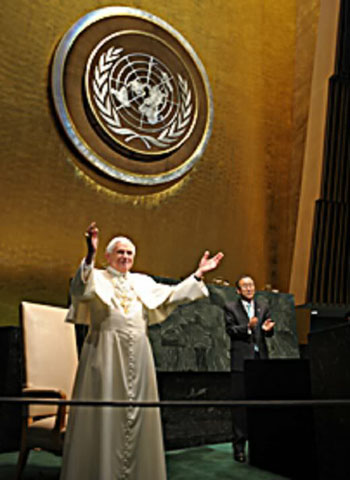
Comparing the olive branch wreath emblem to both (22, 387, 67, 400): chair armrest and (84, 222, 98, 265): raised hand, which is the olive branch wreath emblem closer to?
(84, 222, 98, 265): raised hand

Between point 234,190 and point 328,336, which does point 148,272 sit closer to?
point 234,190

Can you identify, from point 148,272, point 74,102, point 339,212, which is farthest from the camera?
point 339,212

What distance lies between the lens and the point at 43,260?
5184mm

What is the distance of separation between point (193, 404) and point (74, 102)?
14.7ft

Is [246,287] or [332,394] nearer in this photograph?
[332,394]

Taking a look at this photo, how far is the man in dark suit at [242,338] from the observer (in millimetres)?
4180

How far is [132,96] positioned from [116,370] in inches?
146

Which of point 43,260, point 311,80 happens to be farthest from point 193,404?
point 311,80

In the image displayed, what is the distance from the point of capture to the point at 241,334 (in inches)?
174

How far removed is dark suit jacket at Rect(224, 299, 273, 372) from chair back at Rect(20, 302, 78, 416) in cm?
135

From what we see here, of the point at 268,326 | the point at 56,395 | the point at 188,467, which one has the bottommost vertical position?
the point at 188,467

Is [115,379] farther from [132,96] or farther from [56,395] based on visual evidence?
[132,96]

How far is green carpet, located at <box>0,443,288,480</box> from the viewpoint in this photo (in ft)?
11.8

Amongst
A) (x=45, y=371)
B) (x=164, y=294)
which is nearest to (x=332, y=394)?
(x=164, y=294)
